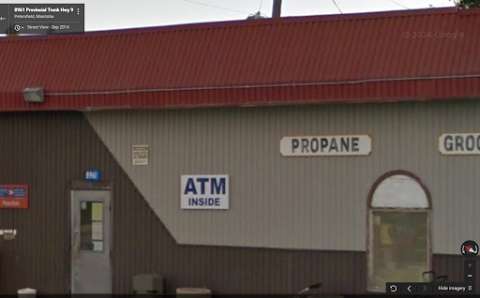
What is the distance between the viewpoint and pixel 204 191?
39.5 feet

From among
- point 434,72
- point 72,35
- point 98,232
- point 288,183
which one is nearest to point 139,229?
point 98,232

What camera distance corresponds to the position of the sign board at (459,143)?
10.4 meters

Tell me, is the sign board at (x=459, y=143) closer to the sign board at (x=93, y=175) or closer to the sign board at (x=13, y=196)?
the sign board at (x=93, y=175)

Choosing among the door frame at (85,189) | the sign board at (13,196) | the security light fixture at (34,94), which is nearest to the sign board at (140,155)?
the door frame at (85,189)

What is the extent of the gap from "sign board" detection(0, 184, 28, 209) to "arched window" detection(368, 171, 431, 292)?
20.6 feet

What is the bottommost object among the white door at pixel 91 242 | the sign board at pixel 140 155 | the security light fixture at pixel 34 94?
the white door at pixel 91 242

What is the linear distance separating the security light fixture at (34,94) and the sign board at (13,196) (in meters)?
1.69

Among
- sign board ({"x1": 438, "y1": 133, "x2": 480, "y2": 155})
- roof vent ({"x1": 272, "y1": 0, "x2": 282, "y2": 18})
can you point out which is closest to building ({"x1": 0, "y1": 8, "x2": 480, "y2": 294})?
sign board ({"x1": 438, "y1": 133, "x2": 480, "y2": 155})

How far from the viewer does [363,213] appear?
11008mm

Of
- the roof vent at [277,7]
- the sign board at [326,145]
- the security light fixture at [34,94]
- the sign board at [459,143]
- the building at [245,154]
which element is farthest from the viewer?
the roof vent at [277,7]

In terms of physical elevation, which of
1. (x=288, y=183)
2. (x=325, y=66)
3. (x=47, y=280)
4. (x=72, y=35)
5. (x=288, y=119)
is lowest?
(x=47, y=280)

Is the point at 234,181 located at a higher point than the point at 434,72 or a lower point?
lower

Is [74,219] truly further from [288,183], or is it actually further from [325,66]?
[325,66]

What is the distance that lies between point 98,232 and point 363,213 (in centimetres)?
473
